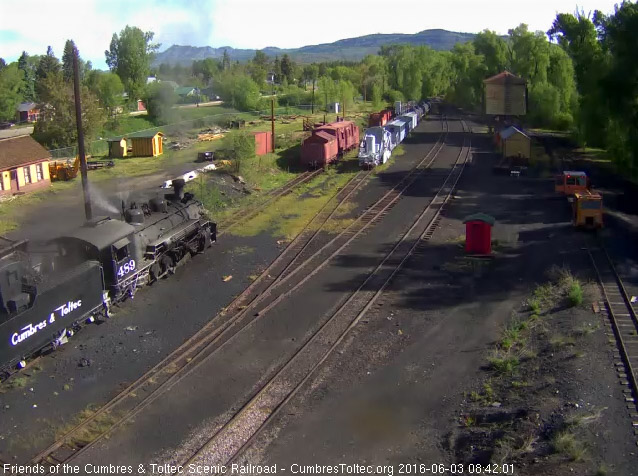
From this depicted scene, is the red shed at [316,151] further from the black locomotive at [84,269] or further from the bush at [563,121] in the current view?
the bush at [563,121]

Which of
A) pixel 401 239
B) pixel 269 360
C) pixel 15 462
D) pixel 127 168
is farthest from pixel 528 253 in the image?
pixel 127 168

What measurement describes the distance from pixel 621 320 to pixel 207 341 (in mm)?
10313

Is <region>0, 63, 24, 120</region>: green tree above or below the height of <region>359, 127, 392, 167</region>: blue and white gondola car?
above

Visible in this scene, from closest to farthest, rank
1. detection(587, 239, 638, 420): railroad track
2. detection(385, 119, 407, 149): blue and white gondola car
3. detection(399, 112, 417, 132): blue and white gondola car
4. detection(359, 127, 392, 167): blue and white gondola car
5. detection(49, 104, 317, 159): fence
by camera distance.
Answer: detection(587, 239, 638, 420): railroad track, detection(359, 127, 392, 167): blue and white gondola car, detection(49, 104, 317, 159): fence, detection(385, 119, 407, 149): blue and white gondola car, detection(399, 112, 417, 132): blue and white gondola car

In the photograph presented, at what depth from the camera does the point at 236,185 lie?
104 ft

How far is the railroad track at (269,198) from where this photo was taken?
82.2 feet

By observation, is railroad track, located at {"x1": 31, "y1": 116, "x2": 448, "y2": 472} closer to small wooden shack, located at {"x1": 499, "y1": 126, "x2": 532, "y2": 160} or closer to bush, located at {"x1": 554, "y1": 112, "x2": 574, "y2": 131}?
small wooden shack, located at {"x1": 499, "y1": 126, "x2": 532, "y2": 160}

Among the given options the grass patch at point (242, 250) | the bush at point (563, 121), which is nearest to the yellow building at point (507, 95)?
the bush at point (563, 121)

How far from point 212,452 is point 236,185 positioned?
23068 mm

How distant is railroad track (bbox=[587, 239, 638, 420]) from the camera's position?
11398mm

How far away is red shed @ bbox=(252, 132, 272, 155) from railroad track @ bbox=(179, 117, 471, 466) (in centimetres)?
2287

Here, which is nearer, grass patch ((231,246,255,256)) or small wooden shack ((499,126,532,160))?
grass patch ((231,246,255,256))
